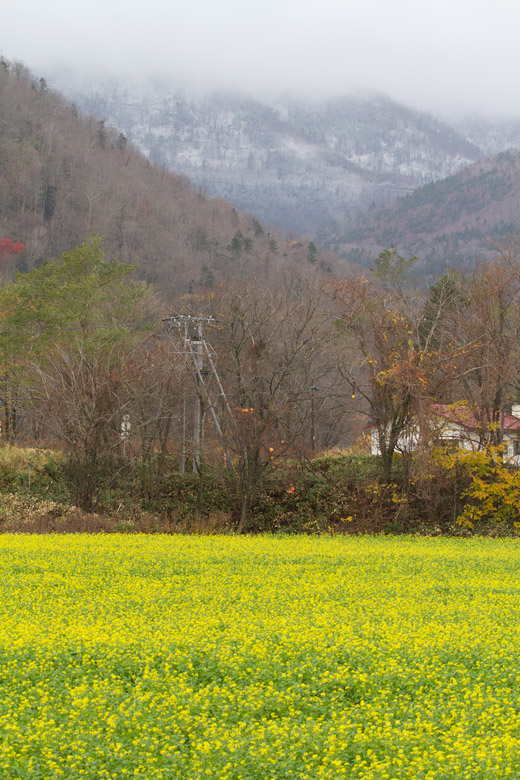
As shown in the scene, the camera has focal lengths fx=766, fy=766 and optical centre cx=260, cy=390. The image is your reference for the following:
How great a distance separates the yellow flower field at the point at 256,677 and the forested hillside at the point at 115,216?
53.4 meters

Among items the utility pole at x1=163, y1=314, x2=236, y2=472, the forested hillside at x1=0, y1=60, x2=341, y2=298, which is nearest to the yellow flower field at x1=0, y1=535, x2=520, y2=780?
the utility pole at x1=163, y1=314, x2=236, y2=472

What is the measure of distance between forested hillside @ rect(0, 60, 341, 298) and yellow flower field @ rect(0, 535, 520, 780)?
53439 mm

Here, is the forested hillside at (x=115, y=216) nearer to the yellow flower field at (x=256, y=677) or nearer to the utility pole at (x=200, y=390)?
the utility pole at (x=200, y=390)

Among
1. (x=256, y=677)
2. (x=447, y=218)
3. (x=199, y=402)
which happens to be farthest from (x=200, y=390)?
(x=447, y=218)

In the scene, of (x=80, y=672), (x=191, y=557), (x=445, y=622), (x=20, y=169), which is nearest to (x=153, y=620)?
(x=80, y=672)

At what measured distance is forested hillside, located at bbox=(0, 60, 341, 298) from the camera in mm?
73125

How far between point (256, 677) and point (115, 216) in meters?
77.5

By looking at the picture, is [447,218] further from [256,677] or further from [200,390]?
[256,677]

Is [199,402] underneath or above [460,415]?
above

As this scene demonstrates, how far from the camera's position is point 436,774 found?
20.4 feet

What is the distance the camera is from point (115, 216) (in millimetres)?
81250

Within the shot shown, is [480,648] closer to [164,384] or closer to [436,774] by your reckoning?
[436,774]

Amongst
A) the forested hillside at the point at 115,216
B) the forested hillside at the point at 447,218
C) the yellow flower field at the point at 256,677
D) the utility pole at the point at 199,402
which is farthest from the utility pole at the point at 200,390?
the forested hillside at the point at 447,218

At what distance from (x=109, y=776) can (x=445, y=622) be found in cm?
611
